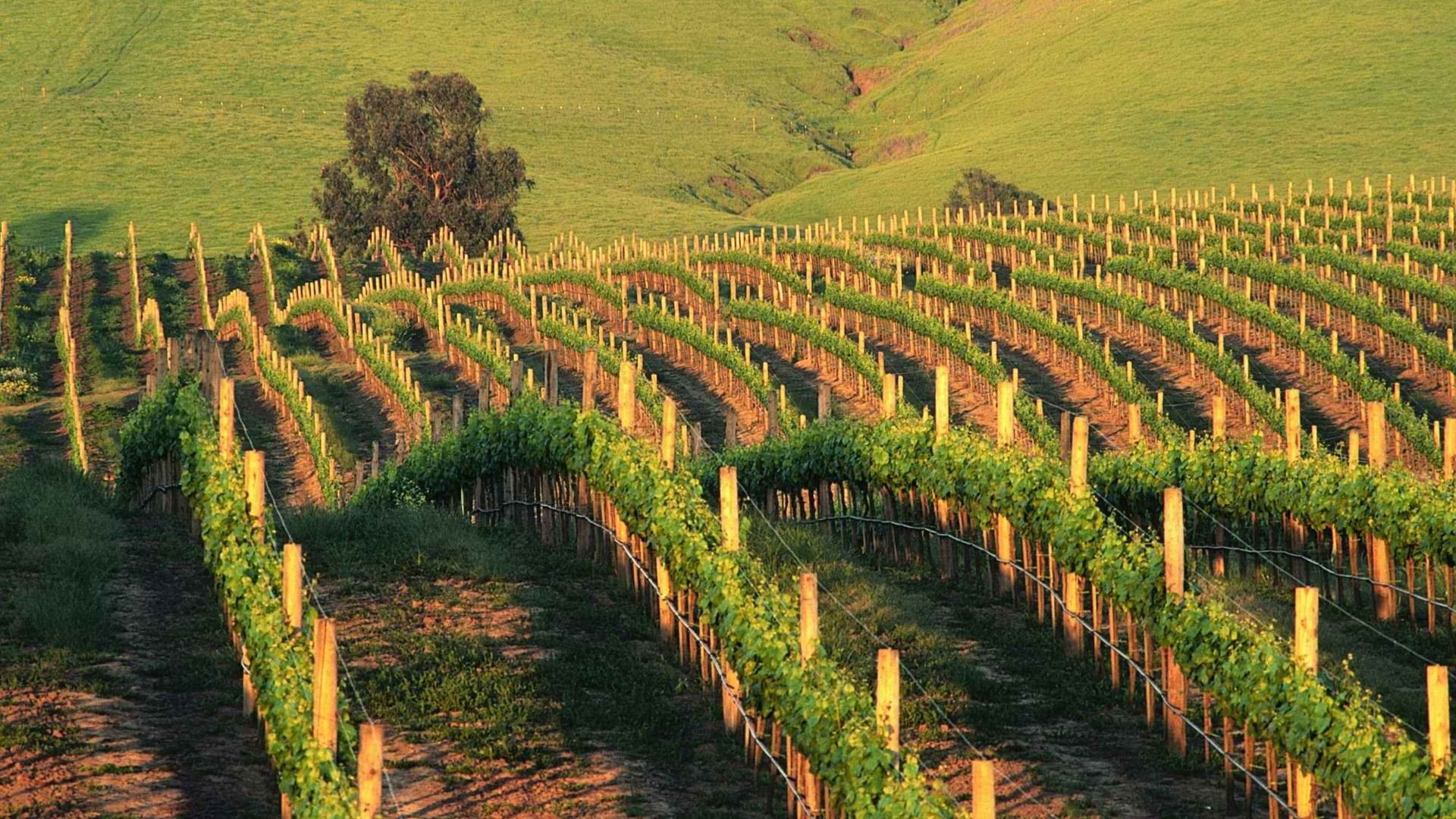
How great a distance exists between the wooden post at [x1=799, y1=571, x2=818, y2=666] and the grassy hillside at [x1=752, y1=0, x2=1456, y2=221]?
81.5 m

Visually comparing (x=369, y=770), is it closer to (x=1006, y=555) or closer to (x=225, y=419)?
(x=225, y=419)

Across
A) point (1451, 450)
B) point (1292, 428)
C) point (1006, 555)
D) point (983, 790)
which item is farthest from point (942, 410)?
point (983, 790)

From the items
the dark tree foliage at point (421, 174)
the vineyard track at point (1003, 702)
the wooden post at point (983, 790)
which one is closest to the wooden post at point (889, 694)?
the vineyard track at point (1003, 702)

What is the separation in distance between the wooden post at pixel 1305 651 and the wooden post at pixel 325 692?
6910 mm

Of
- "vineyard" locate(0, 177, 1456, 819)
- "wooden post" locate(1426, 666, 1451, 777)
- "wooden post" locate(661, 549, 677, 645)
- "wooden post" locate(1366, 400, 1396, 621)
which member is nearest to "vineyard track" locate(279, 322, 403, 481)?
"vineyard" locate(0, 177, 1456, 819)

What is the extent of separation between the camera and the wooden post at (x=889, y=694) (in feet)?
46.0

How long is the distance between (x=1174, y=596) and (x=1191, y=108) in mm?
96262

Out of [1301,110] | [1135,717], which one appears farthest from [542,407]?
[1301,110]

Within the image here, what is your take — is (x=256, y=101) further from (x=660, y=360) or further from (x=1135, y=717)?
(x=1135, y=717)

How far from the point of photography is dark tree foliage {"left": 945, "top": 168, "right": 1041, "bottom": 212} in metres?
96.3

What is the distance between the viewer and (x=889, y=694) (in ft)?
46.1

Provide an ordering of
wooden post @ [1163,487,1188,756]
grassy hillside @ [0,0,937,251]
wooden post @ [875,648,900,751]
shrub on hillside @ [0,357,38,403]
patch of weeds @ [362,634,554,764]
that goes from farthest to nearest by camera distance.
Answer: grassy hillside @ [0,0,937,251] < shrub on hillside @ [0,357,38,403] < wooden post @ [1163,487,1188,756] < patch of weeds @ [362,634,554,764] < wooden post @ [875,648,900,751]

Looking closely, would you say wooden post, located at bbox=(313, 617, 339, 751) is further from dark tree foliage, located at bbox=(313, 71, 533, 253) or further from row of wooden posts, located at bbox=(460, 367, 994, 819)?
dark tree foliage, located at bbox=(313, 71, 533, 253)

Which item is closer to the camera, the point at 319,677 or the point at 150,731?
the point at 319,677
